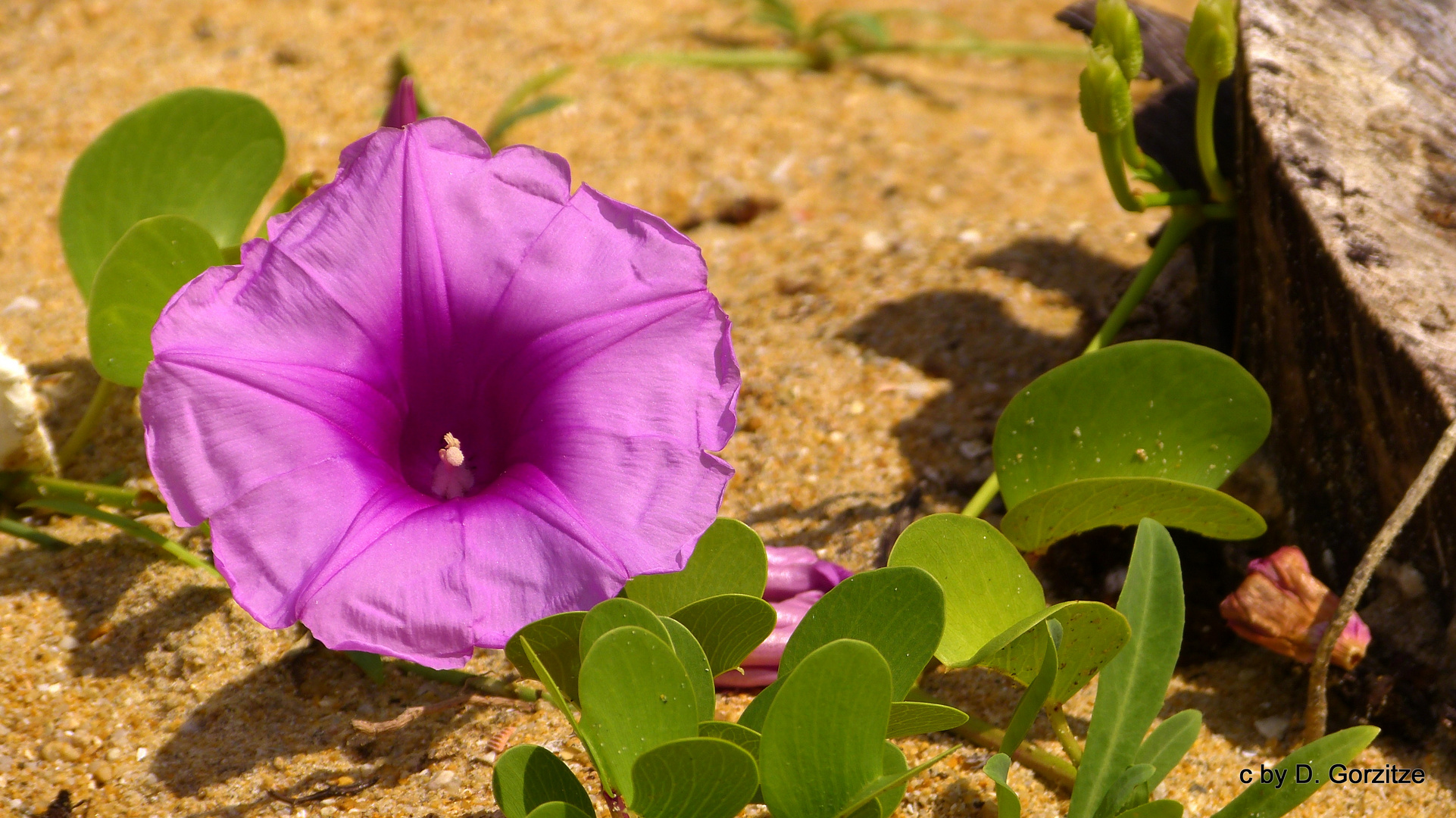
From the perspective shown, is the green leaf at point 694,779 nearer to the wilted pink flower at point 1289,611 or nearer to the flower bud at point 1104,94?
the wilted pink flower at point 1289,611

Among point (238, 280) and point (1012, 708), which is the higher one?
point (238, 280)

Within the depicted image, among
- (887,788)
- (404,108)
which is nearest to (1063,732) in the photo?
(887,788)

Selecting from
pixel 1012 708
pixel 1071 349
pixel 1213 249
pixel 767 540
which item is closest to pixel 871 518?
pixel 767 540

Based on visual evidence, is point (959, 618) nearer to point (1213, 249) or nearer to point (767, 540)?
point (767, 540)

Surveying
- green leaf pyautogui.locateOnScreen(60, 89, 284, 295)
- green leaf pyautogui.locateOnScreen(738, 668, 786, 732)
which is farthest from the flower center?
green leaf pyautogui.locateOnScreen(60, 89, 284, 295)

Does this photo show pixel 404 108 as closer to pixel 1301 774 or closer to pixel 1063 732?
pixel 1063 732

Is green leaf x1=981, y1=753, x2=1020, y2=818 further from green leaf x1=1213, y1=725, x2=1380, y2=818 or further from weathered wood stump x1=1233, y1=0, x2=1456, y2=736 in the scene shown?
weathered wood stump x1=1233, y1=0, x2=1456, y2=736
